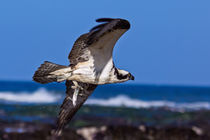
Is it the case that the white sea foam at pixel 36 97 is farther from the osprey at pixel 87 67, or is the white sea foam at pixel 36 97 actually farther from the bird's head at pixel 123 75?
the osprey at pixel 87 67

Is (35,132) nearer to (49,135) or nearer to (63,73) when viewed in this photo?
(49,135)

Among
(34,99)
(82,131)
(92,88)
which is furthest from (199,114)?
(34,99)

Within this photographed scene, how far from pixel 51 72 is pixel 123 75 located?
1.09m

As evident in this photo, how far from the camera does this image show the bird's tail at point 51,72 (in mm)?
5852

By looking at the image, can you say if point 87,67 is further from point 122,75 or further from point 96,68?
point 122,75

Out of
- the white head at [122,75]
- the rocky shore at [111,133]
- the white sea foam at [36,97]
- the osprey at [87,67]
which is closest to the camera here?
the osprey at [87,67]

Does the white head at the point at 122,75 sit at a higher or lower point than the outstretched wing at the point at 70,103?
higher

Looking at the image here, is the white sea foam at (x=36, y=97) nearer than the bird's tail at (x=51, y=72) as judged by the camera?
No

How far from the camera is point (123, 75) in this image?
20.5 ft

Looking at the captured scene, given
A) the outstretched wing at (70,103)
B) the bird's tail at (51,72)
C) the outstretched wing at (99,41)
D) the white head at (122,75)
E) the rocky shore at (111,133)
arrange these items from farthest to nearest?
Answer: 1. the rocky shore at (111,133)
2. the outstretched wing at (70,103)
3. the white head at (122,75)
4. the bird's tail at (51,72)
5. the outstretched wing at (99,41)

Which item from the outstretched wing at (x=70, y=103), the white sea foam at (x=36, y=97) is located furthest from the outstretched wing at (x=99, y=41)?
the white sea foam at (x=36, y=97)

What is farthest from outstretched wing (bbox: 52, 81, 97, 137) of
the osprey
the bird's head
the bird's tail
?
the bird's tail

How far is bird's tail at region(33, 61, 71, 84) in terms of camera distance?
19.2ft

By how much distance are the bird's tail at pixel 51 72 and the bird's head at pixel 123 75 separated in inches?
28.1
